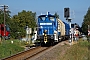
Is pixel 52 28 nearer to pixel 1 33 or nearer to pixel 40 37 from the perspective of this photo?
pixel 40 37

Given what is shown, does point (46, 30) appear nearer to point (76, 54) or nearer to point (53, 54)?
point (53, 54)

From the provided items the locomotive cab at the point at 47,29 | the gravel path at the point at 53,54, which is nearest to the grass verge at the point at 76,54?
the gravel path at the point at 53,54

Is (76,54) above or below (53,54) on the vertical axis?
above

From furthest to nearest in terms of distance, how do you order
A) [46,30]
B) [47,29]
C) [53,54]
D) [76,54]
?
[47,29]
[46,30]
[53,54]
[76,54]

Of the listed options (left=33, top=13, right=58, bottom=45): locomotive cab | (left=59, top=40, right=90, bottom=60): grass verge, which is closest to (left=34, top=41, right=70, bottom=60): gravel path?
(left=59, top=40, right=90, bottom=60): grass verge

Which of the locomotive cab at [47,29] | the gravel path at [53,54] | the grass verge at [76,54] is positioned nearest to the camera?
the grass verge at [76,54]

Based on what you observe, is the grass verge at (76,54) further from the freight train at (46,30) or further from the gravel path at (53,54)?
the freight train at (46,30)

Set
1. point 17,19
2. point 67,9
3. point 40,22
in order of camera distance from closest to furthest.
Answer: point 67,9 < point 40,22 < point 17,19

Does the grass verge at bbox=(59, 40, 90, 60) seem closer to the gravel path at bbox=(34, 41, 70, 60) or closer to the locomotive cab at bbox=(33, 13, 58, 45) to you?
the gravel path at bbox=(34, 41, 70, 60)

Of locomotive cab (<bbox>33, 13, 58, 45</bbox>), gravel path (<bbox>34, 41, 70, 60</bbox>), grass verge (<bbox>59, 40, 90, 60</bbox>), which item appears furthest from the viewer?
locomotive cab (<bbox>33, 13, 58, 45</bbox>)

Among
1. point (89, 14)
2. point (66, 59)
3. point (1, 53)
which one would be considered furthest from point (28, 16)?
point (66, 59)

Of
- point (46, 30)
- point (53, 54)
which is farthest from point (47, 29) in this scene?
point (53, 54)

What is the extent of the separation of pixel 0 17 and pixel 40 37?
147ft

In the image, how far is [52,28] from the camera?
3148 centimetres
